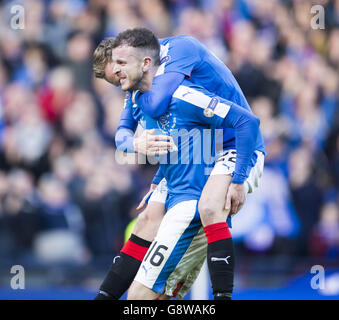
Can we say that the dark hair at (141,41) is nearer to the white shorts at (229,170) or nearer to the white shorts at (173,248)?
the white shorts at (229,170)

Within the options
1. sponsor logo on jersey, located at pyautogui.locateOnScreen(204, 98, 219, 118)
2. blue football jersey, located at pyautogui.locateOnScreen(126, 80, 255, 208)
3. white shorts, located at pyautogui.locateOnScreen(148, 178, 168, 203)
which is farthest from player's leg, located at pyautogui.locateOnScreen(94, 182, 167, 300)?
sponsor logo on jersey, located at pyautogui.locateOnScreen(204, 98, 219, 118)

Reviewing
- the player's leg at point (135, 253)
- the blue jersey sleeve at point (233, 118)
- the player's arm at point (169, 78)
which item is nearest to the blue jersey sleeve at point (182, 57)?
the player's arm at point (169, 78)

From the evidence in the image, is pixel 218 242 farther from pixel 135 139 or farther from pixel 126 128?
pixel 126 128

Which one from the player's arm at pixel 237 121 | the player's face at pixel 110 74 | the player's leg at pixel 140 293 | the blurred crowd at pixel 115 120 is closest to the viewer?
the player's arm at pixel 237 121

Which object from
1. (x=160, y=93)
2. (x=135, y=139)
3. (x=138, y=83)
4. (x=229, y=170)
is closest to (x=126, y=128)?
(x=135, y=139)

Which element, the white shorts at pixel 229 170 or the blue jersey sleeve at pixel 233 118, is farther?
the white shorts at pixel 229 170

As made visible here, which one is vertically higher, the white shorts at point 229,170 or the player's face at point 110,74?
the player's face at point 110,74

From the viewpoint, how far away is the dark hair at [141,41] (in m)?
4.16

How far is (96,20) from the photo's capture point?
9.59 meters

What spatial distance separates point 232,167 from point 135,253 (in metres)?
0.88

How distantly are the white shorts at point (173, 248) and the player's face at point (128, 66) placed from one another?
31.0 inches

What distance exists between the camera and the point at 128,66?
413 cm

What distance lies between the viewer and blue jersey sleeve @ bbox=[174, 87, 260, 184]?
3.99 m

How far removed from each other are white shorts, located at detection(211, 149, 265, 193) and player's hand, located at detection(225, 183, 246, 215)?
10 cm
